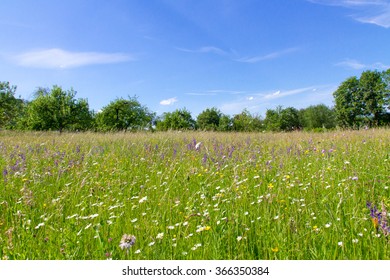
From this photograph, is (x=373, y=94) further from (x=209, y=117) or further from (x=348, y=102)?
(x=209, y=117)

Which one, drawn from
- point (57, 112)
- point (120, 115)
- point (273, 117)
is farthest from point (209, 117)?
point (57, 112)

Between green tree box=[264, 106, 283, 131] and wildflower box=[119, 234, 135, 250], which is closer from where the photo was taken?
wildflower box=[119, 234, 135, 250]

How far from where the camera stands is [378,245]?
171 cm

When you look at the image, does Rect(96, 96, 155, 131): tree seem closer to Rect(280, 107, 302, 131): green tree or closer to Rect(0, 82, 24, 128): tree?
Rect(0, 82, 24, 128): tree

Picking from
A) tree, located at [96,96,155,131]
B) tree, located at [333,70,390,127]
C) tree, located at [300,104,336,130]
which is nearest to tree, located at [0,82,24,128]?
tree, located at [96,96,155,131]

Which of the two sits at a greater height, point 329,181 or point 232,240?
point 329,181

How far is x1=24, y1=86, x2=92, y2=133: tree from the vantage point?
28609 millimetres

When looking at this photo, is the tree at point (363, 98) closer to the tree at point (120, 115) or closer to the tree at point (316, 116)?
the tree at point (316, 116)

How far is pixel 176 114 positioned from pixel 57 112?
76.5 feet
